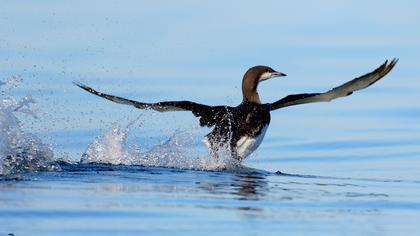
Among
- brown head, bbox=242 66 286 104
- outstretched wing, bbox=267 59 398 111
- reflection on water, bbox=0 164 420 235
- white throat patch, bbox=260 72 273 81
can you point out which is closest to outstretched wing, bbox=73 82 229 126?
outstretched wing, bbox=267 59 398 111

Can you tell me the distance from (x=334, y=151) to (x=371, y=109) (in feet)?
14.0

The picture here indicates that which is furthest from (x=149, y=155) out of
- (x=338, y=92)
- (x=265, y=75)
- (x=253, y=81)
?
(x=265, y=75)

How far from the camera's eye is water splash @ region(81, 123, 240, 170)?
54.7ft

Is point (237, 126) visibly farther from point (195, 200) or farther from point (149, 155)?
point (195, 200)

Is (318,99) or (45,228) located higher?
(318,99)

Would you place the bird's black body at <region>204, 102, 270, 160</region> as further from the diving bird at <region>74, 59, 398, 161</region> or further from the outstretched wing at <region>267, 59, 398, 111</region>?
the outstretched wing at <region>267, 59, 398, 111</region>

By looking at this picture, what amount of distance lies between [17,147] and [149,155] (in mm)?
2518

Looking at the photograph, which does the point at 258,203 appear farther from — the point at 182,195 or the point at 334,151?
the point at 334,151

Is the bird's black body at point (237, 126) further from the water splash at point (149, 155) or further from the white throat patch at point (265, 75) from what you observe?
the white throat patch at point (265, 75)

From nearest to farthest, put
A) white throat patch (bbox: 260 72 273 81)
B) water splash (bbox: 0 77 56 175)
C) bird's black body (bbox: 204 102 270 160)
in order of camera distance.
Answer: water splash (bbox: 0 77 56 175)
bird's black body (bbox: 204 102 270 160)
white throat patch (bbox: 260 72 273 81)

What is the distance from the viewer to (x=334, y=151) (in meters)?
20.4

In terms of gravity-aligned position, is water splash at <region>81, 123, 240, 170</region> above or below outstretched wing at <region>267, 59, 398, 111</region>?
below

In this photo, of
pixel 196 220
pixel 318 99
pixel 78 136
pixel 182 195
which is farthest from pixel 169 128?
pixel 196 220

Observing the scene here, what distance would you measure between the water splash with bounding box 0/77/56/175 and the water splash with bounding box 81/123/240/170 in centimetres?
122
